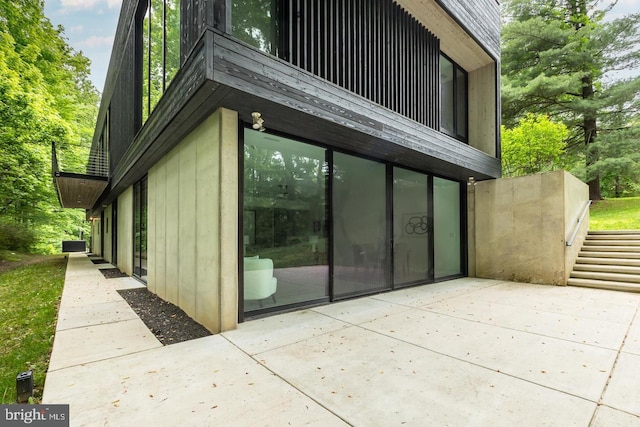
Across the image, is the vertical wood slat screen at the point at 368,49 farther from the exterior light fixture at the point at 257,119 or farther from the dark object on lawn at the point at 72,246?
the dark object on lawn at the point at 72,246

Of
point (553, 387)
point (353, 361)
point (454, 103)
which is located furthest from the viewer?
point (454, 103)

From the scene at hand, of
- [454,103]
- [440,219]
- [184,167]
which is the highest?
[454,103]

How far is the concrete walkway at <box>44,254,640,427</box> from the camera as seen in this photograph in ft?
6.73

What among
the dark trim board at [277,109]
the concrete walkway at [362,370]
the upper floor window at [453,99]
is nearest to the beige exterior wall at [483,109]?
the upper floor window at [453,99]

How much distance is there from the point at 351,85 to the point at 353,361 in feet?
12.4

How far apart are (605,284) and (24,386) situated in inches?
363

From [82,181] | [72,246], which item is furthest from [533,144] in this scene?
[72,246]

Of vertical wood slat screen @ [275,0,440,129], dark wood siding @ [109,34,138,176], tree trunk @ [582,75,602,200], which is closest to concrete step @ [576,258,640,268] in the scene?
vertical wood slat screen @ [275,0,440,129]

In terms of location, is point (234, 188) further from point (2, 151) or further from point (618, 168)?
point (618, 168)

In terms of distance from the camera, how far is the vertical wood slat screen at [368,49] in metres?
3.96

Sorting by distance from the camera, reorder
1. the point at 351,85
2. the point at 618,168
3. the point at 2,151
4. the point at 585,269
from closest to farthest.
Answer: the point at 351,85
the point at 585,269
the point at 2,151
the point at 618,168

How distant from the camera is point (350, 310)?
4.67 m

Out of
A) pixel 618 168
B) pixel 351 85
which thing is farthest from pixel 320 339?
pixel 618 168

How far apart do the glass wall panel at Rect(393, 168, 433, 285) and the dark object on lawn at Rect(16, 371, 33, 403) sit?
5438mm
